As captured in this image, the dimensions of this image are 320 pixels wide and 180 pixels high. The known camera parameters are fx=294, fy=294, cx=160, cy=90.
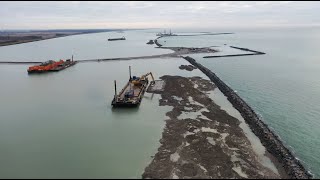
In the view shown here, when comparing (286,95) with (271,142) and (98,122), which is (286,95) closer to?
(271,142)

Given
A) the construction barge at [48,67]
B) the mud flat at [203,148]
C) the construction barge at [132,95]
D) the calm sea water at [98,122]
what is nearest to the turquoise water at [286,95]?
the calm sea water at [98,122]

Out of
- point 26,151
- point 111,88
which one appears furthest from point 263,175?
point 111,88

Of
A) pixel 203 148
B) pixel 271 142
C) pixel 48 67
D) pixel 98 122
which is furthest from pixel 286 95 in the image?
pixel 48 67

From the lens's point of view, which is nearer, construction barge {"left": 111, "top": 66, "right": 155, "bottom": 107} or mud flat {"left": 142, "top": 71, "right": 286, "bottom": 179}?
mud flat {"left": 142, "top": 71, "right": 286, "bottom": 179}

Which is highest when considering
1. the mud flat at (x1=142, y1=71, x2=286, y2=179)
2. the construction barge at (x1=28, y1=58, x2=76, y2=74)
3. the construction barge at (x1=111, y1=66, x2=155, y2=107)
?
the construction barge at (x1=28, y1=58, x2=76, y2=74)

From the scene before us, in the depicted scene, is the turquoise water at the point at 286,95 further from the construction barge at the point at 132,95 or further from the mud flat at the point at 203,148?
the construction barge at the point at 132,95

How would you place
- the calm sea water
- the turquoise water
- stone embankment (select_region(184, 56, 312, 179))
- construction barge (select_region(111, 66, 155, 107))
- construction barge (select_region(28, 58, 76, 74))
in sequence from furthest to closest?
construction barge (select_region(28, 58, 76, 74)) < construction barge (select_region(111, 66, 155, 107)) < the turquoise water < the calm sea water < stone embankment (select_region(184, 56, 312, 179))

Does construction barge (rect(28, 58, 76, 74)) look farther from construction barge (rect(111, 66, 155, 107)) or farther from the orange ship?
construction barge (rect(111, 66, 155, 107))

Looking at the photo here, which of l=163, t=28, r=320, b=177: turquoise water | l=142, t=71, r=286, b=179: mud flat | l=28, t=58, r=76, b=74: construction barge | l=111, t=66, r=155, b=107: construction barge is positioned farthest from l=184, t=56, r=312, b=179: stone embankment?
l=28, t=58, r=76, b=74: construction barge

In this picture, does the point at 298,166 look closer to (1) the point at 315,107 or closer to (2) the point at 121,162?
(2) the point at 121,162
